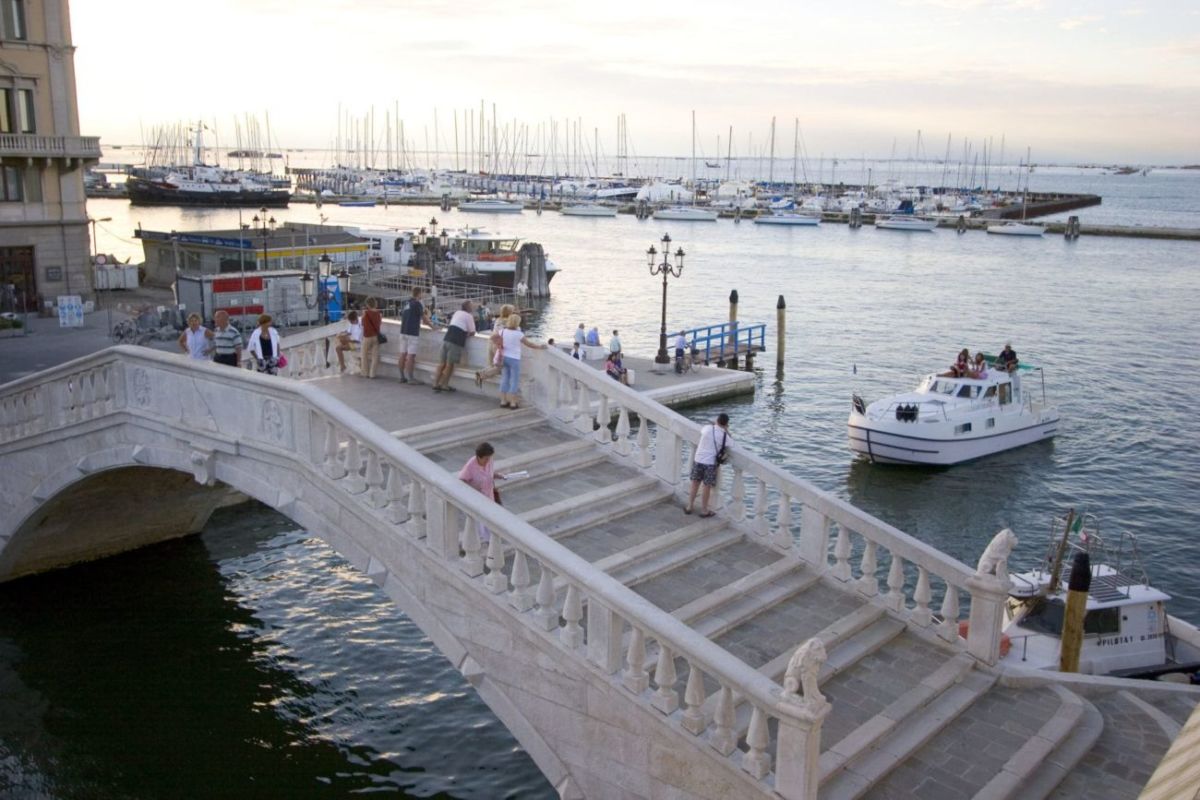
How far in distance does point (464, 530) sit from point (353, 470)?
1603 millimetres

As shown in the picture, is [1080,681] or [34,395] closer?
[1080,681]

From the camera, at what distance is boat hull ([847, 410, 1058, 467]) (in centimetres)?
2872

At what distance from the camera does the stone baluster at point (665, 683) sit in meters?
8.23

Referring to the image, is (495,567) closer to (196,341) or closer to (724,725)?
(724,725)

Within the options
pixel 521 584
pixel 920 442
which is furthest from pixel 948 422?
pixel 521 584

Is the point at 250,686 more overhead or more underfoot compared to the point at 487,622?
more underfoot

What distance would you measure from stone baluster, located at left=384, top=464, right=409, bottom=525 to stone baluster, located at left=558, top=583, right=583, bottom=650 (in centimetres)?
226

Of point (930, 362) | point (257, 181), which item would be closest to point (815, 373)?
point (930, 362)

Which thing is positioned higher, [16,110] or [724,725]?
[16,110]

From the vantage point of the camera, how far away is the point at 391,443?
10.1 metres

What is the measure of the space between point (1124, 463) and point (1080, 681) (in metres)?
21.9

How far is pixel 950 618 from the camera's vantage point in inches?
422

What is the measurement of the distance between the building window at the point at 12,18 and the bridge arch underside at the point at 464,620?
87.9ft

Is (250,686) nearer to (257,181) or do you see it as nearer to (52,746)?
(52,746)
